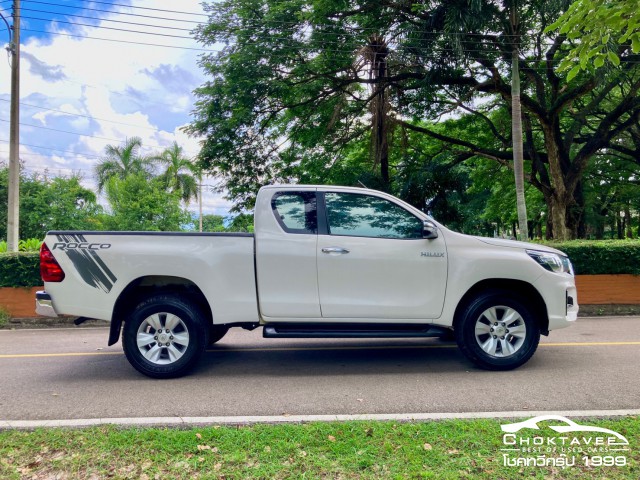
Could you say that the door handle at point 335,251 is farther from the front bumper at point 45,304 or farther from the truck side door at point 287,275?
the front bumper at point 45,304

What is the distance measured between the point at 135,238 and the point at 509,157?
17193 mm

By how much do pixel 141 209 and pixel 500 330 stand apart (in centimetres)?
3268

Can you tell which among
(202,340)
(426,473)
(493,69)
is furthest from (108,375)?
(493,69)

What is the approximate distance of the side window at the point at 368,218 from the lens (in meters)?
5.50

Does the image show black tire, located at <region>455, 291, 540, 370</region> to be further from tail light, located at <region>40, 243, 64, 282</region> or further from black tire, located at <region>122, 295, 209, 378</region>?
tail light, located at <region>40, 243, 64, 282</region>

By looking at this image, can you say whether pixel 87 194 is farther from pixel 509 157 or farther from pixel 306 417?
pixel 306 417

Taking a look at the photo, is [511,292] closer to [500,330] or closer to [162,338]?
[500,330]

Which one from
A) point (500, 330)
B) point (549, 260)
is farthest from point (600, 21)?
point (500, 330)

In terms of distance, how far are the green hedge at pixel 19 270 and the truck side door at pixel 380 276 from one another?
7.59 meters

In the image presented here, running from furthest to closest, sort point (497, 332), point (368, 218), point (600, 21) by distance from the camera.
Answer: point (368, 218) < point (497, 332) < point (600, 21)

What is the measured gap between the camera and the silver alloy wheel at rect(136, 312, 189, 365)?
5.27 m

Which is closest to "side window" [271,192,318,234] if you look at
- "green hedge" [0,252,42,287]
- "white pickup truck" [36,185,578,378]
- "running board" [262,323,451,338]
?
"white pickup truck" [36,185,578,378]

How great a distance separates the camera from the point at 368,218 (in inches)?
220

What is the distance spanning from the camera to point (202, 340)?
17.3 ft
